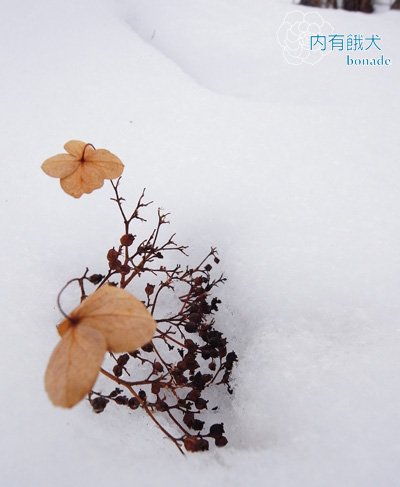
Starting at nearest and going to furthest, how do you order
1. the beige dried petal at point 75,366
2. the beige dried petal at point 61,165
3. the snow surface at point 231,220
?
the beige dried petal at point 75,366
the snow surface at point 231,220
the beige dried petal at point 61,165

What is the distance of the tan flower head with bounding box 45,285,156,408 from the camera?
1.67ft

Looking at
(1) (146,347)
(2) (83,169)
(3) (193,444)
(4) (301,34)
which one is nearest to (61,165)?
(2) (83,169)

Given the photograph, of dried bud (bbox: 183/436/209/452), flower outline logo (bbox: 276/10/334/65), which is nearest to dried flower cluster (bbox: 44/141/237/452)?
dried bud (bbox: 183/436/209/452)

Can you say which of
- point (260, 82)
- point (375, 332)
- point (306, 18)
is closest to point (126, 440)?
point (375, 332)

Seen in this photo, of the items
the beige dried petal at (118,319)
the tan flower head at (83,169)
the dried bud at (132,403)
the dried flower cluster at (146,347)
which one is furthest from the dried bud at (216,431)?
the tan flower head at (83,169)

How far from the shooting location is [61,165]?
0.85 m

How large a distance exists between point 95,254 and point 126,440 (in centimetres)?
43

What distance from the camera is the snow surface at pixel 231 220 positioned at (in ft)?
2.21

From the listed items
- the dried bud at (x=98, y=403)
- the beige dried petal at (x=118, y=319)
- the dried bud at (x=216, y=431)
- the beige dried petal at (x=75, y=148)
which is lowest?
the dried bud at (x=216, y=431)

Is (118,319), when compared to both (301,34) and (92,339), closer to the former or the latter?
(92,339)

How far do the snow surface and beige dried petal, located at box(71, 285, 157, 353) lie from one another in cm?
23

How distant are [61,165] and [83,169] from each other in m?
0.04

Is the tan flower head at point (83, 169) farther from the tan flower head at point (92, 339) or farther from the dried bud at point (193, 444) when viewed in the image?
the dried bud at point (193, 444)

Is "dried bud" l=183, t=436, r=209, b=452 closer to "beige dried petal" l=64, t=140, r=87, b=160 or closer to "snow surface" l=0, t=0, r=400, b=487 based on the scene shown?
"snow surface" l=0, t=0, r=400, b=487
